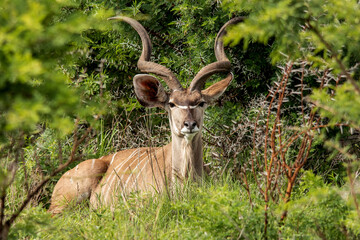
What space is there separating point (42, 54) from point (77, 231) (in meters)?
1.37

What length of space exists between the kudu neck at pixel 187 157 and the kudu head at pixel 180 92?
0.07 meters

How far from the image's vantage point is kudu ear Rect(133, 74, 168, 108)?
4.56 metres

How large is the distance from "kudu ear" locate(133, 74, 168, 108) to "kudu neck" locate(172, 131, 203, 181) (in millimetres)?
344

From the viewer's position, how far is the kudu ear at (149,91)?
4562 mm

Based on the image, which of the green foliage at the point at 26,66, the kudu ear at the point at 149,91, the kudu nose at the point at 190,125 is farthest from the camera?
the kudu ear at the point at 149,91

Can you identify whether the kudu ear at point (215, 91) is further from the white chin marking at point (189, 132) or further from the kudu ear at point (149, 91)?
the white chin marking at point (189, 132)

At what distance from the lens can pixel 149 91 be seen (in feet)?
15.3

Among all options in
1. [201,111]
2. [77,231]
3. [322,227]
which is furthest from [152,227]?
[201,111]

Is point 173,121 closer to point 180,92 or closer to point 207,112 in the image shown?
point 180,92

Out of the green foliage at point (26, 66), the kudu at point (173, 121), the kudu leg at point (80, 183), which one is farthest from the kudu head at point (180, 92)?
the green foliage at point (26, 66)

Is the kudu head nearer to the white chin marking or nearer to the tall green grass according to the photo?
the white chin marking

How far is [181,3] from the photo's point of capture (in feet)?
17.7

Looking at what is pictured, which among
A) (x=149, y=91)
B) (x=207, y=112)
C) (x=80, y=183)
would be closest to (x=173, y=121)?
(x=149, y=91)

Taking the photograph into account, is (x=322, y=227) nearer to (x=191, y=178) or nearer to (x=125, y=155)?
(x=191, y=178)
